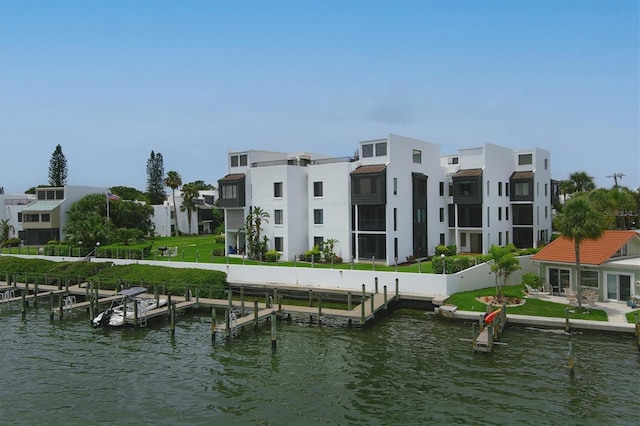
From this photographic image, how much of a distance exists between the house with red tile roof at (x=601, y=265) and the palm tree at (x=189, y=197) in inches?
2386

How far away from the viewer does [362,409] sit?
61.2ft

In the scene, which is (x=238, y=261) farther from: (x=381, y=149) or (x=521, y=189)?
(x=521, y=189)

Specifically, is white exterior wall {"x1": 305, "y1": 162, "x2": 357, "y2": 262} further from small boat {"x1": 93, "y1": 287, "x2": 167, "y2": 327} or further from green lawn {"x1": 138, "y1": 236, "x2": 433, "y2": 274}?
small boat {"x1": 93, "y1": 287, "x2": 167, "y2": 327}

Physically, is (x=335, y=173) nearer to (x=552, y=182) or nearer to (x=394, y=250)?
(x=394, y=250)

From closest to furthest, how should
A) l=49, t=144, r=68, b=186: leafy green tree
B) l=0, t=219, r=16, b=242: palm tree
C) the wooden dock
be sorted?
the wooden dock, l=0, t=219, r=16, b=242: palm tree, l=49, t=144, r=68, b=186: leafy green tree

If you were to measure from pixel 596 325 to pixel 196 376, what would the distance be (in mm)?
20692

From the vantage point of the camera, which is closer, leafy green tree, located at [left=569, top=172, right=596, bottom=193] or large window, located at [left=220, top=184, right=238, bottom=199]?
large window, located at [left=220, top=184, right=238, bottom=199]

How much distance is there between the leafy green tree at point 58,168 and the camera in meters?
91.4

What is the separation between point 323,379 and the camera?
21.8 metres

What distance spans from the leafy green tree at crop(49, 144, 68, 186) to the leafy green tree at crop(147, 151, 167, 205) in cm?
1601

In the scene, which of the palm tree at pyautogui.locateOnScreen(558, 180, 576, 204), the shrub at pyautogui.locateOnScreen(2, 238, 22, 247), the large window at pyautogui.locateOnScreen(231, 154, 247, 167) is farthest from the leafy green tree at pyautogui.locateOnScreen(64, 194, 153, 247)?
the palm tree at pyautogui.locateOnScreen(558, 180, 576, 204)

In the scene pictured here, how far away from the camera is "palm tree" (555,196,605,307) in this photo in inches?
1089

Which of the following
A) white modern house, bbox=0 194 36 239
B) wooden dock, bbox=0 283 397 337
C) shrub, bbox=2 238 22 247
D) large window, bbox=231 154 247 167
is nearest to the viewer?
wooden dock, bbox=0 283 397 337

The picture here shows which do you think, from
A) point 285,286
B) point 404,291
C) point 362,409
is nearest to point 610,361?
point 362,409
